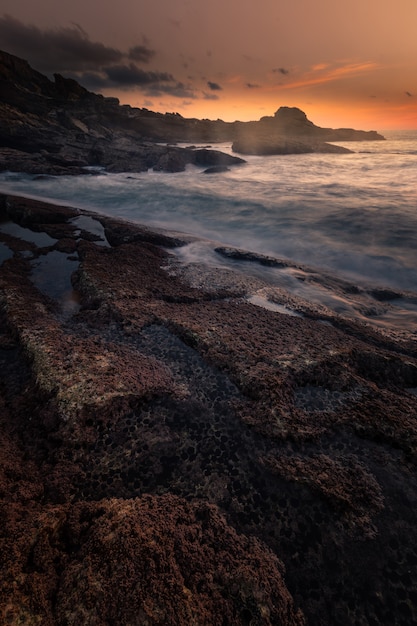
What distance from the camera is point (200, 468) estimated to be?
3285 millimetres

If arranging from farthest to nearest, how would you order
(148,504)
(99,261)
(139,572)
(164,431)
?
1. (99,261)
2. (164,431)
3. (148,504)
4. (139,572)

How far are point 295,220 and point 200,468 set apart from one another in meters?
17.2

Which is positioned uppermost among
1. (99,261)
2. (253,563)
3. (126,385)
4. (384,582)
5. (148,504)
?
(99,261)

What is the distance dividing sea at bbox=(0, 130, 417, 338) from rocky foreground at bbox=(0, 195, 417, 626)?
4177mm

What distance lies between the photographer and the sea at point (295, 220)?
981 cm

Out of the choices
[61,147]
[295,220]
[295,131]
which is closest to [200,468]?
[295,220]

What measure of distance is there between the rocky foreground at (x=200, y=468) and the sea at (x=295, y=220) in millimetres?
4177

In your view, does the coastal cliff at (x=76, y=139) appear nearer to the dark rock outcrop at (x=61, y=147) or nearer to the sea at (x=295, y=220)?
the dark rock outcrop at (x=61, y=147)

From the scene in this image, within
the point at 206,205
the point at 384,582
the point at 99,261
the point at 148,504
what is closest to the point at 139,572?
the point at 148,504

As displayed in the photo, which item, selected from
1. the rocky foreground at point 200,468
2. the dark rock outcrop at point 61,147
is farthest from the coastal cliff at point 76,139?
the rocky foreground at point 200,468

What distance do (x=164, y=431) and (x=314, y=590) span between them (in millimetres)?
1988

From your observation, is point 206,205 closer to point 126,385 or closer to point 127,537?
point 126,385

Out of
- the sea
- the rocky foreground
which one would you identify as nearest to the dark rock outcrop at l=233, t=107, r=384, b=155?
the sea

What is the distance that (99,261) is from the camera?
754 cm
